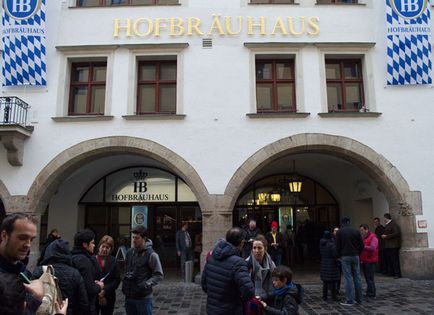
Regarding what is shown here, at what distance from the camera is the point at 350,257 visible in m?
7.95

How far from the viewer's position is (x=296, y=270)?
1282cm

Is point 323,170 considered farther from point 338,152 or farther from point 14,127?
point 14,127

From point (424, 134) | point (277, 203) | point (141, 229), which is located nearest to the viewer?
point (141, 229)

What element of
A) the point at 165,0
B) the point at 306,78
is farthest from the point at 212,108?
the point at 165,0

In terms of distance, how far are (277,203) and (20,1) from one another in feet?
34.8

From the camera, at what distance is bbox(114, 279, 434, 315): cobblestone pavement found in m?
7.47

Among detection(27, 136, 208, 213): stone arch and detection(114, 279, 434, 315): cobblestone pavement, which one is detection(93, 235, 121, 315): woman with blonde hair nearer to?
→ detection(114, 279, 434, 315): cobblestone pavement

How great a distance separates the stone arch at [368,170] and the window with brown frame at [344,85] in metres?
1.27

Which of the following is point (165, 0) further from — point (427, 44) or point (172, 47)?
point (427, 44)

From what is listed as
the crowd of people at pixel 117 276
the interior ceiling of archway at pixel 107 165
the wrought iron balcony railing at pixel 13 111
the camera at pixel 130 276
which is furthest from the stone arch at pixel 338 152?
the camera at pixel 130 276

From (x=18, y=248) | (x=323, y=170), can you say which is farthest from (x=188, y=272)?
(x=18, y=248)

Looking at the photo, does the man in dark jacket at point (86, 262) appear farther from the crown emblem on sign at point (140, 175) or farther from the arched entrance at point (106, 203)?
the crown emblem on sign at point (140, 175)

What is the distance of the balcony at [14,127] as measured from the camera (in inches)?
419

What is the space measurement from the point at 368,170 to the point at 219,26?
581 centimetres
